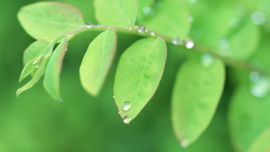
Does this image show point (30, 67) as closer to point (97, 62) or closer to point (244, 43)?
point (97, 62)

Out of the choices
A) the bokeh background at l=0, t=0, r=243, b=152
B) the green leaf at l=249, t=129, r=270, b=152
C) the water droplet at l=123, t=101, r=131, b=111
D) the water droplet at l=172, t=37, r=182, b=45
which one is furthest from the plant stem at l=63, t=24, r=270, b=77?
the bokeh background at l=0, t=0, r=243, b=152

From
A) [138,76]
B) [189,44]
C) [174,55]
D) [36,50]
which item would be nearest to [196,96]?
[189,44]

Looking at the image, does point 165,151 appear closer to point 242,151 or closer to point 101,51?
point 242,151

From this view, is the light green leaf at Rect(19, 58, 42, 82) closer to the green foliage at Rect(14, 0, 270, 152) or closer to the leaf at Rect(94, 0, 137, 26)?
the green foliage at Rect(14, 0, 270, 152)

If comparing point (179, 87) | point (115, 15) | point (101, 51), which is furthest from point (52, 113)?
point (101, 51)

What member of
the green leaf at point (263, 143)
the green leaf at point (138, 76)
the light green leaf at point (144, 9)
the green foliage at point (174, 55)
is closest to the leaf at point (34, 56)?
the green foliage at point (174, 55)

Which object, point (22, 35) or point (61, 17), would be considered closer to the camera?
point (61, 17)
